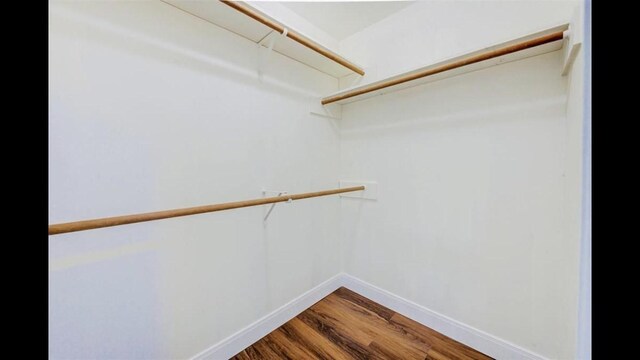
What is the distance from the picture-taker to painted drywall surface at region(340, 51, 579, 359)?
1.12 metres

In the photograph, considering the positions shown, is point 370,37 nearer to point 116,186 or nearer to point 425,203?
point 425,203

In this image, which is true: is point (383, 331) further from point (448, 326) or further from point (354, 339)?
point (448, 326)

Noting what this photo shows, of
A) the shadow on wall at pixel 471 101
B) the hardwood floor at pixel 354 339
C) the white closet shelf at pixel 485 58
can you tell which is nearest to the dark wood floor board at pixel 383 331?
the hardwood floor at pixel 354 339

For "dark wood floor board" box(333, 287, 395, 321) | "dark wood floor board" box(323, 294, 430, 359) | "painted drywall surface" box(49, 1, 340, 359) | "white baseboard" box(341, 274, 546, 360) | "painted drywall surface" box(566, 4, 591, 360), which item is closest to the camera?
"painted drywall surface" box(566, 4, 591, 360)

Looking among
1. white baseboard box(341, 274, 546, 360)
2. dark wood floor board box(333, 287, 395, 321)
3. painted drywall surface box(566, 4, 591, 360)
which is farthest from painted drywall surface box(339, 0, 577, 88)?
dark wood floor board box(333, 287, 395, 321)

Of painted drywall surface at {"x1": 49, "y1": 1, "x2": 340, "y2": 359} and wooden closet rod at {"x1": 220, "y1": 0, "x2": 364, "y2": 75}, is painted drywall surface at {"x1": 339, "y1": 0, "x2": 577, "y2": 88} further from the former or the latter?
painted drywall surface at {"x1": 49, "y1": 1, "x2": 340, "y2": 359}

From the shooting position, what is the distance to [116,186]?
968mm

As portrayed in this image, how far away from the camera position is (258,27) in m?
1.27

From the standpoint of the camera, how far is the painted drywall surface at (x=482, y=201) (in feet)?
3.66

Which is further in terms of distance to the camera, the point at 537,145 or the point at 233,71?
the point at 233,71

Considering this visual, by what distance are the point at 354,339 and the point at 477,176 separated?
3.99ft
